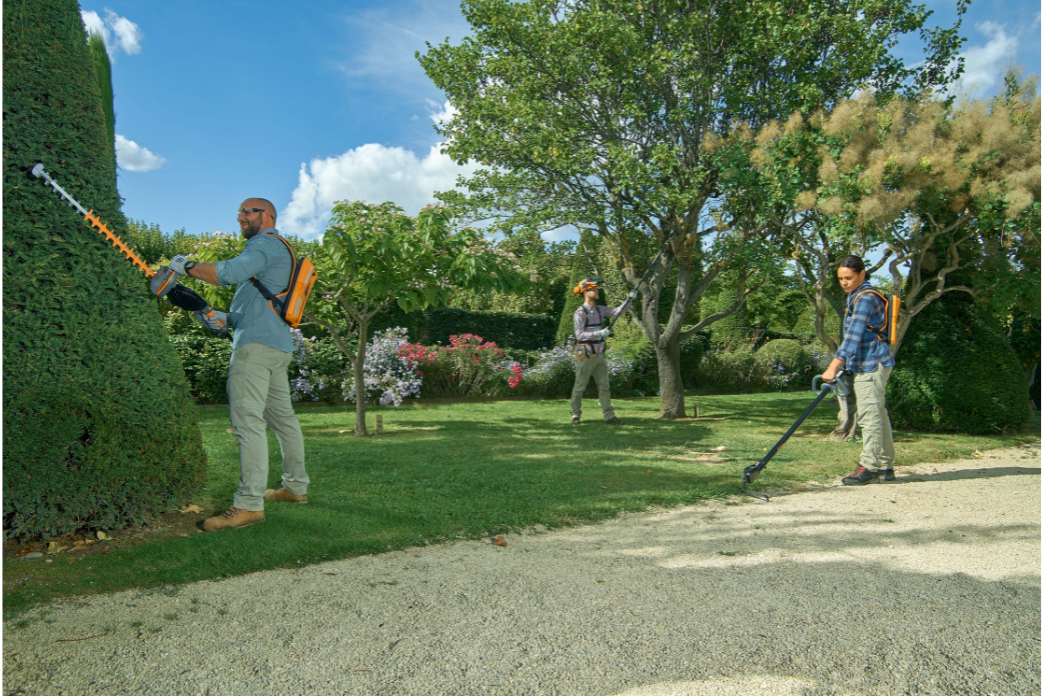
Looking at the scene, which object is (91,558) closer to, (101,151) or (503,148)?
(101,151)

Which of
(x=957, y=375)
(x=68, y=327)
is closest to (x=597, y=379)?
(x=957, y=375)

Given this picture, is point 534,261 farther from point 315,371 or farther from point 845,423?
point 845,423

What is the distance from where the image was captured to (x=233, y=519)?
4.10 m

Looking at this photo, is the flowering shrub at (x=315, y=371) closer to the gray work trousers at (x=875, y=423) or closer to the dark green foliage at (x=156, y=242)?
the dark green foliage at (x=156, y=242)

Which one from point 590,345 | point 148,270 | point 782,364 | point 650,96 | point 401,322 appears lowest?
point 782,364

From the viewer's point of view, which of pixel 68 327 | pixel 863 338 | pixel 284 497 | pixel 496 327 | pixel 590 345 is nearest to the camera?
pixel 68 327

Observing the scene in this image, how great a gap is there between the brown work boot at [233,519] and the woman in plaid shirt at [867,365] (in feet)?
16.0

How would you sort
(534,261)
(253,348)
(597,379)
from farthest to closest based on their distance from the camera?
1. (534,261)
2. (597,379)
3. (253,348)

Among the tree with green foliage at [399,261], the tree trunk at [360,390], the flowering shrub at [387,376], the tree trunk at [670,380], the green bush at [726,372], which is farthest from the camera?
the green bush at [726,372]

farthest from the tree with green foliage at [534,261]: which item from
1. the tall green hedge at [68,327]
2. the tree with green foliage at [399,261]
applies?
the tall green hedge at [68,327]

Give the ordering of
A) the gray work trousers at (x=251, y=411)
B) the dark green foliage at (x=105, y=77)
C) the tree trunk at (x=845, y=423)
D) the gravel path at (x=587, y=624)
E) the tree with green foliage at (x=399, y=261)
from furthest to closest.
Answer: the dark green foliage at (x=105, y=77) → the tree trunk at (x=845, y=423) → the tree with green foliage at (x=399, y=261) → the gray work trousers at (x=251, y=411) → the gravel path at (x=587, y=624)

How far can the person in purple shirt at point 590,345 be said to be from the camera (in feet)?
33.1

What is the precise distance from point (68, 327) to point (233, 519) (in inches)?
56.6

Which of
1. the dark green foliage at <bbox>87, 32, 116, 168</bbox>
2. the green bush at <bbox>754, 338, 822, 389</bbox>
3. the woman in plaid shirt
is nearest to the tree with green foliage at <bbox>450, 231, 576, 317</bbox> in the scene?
the woman in plaid shirt
